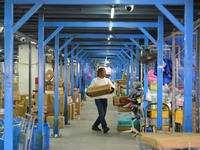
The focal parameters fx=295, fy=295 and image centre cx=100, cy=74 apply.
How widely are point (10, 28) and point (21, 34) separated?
5.28 metres

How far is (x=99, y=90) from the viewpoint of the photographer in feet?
26.9

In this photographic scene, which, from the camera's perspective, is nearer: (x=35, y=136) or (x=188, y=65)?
(x=188, y=65)

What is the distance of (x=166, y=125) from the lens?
24.9 feet

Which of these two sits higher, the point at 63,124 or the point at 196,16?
the point at 196,16

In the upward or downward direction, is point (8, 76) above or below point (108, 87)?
above

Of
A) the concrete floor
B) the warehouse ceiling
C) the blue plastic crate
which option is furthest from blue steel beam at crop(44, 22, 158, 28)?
the concrete floor

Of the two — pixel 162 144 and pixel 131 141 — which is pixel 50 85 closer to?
Result: pixel 131 141

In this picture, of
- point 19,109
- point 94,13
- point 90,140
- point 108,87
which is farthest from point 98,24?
point 19,109

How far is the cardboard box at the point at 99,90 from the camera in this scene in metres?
8.16

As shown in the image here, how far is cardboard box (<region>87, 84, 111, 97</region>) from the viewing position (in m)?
8.16

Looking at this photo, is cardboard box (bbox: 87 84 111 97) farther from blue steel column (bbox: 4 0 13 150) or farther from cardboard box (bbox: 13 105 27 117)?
cardboard box (bbox: 13 105 27 117)

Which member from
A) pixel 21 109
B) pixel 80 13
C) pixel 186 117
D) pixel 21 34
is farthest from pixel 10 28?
pixel 21 109

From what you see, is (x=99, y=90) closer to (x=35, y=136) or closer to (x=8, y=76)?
(x=35, y=136)

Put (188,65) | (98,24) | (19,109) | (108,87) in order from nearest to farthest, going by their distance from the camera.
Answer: (188,65), (98,24), (108,87), (19,109)
